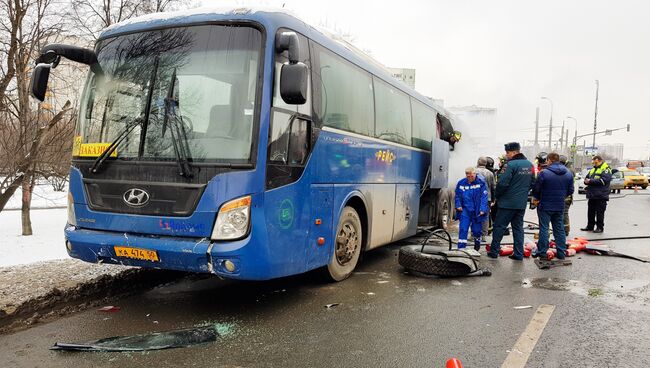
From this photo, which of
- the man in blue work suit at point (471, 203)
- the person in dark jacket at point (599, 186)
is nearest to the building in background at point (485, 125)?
the person in dark jacket at point (599, 186)

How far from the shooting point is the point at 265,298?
564 cm

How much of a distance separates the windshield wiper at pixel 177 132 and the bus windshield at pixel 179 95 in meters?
0.01

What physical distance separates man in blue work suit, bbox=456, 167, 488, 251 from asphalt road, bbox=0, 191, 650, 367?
59.1 inches

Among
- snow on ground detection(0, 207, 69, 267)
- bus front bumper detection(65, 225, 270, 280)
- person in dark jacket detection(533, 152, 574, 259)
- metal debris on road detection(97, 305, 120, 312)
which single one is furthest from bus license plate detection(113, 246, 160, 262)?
person in dark jacket detection(533, 152, 574, 259)

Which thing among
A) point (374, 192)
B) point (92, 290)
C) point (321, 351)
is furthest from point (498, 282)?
point (92, 290)

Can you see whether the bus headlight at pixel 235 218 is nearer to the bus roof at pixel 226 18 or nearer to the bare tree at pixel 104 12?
the bus roof at pixel 226 18

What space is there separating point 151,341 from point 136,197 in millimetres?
1404

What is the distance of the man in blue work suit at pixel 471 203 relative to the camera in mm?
8477

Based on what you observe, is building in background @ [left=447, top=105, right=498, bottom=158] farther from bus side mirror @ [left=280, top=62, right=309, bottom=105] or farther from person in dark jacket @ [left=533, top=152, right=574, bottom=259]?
bus side mirror @ [left=280, top=62, right=309, bottom=105]

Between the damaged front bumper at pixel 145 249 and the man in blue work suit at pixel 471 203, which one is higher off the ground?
the man in blue work suit at pixel 471 203

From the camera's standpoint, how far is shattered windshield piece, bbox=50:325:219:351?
4.01 m

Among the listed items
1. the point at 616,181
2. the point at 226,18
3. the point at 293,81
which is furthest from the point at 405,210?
the point at 616,181

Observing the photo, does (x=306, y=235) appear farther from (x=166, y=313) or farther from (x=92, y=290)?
(x=92, y=290)

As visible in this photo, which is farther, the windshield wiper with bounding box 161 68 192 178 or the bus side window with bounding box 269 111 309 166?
the bus side window with bounding box 269 111 309 166
